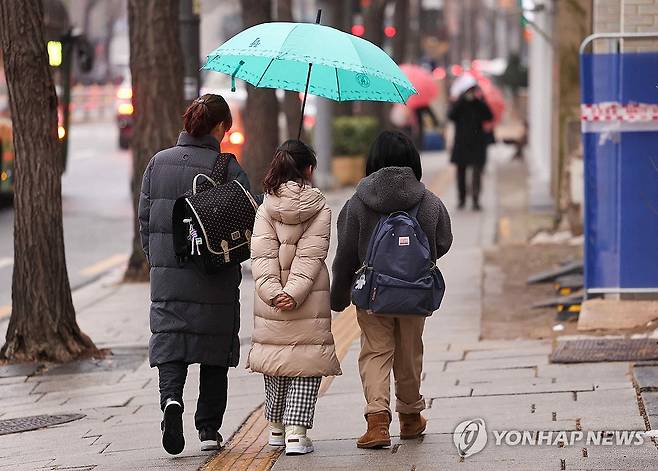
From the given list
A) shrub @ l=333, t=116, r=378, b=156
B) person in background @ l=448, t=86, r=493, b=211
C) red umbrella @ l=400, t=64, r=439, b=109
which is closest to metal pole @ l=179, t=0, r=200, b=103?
person in background @ l=448, t=86, r=493, b=211

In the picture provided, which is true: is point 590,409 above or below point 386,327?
below

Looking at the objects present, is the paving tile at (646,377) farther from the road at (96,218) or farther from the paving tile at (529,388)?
the road at (96,218)

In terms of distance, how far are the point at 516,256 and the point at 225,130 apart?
8310mm

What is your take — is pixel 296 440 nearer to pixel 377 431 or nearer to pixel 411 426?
pixel 377 431

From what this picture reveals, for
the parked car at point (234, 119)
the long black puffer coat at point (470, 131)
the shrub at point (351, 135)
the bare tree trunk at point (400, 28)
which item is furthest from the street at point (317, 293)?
the bare tree trunk at point (400, 28)

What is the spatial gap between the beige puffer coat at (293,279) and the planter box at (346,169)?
1763 centimetres

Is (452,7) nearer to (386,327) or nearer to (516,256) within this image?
(516,256)

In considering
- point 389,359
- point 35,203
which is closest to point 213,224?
point 389,359

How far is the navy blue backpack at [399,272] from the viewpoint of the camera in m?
6.46

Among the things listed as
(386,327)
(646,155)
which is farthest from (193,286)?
(646,155)

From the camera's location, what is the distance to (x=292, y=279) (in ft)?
21.2

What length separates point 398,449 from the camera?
21.8 feet

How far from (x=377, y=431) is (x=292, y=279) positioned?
2.51ft

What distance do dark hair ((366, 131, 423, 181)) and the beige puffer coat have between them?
295mm
